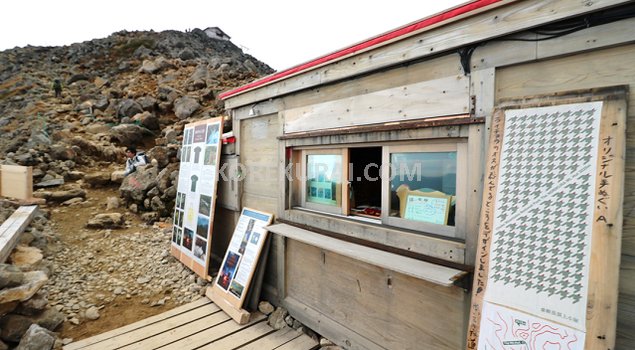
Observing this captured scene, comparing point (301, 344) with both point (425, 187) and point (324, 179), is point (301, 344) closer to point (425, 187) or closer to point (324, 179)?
point (324, 179)

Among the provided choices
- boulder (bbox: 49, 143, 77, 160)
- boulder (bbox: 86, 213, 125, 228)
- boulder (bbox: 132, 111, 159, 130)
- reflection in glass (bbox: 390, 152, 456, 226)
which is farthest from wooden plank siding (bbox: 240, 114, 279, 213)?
boulder (bbox: 132, 111, 159, 130)

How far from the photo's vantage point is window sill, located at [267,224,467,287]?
243cm

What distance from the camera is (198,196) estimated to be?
600cm

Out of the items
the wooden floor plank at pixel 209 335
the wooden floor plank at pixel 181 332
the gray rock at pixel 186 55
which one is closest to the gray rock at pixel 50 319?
the wooden floor plank at pixel 181 332

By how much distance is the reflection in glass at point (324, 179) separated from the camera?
3898mm

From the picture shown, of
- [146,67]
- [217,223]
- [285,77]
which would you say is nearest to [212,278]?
[217,223]

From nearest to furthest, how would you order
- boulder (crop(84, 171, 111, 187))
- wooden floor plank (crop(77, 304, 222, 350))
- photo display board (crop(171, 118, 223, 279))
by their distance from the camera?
wooden floor plank (crop(77, 304, 222, 350)) → photo display board (crop(171, 118, 223, 279)) → boulder (crop(84, 171, 111, 187))

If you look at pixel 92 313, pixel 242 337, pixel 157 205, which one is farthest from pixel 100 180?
pixel 242 337

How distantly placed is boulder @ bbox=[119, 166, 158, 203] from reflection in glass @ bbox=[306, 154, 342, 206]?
6.59 meters

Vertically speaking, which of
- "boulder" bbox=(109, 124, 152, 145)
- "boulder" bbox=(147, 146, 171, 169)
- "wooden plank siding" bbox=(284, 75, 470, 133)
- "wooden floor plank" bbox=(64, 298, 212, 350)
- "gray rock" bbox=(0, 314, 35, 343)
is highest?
"boulder" bbox=(109, 124, 152, 145)

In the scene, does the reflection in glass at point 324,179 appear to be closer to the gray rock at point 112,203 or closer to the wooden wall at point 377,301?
the wooden wall at point 377,301

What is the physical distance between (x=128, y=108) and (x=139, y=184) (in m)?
7.86

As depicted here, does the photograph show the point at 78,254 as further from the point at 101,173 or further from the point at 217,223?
the point at 101,173

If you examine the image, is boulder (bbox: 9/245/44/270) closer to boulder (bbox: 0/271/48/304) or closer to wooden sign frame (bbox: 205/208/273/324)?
boulder (bbox: 0/271/48/304)
